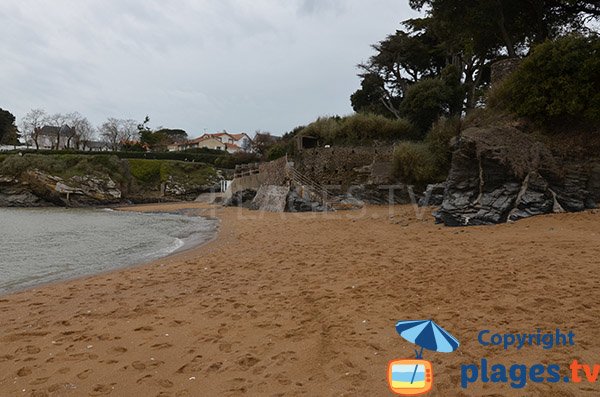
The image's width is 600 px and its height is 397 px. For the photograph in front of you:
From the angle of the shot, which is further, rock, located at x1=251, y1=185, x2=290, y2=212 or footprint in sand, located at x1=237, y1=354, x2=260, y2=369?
rock, located at x1=251, y1=185, x2=290, y2=212

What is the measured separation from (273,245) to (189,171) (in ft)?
153

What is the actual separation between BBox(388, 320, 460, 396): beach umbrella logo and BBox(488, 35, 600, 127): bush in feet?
36.8

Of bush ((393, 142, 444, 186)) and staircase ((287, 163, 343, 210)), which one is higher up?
bush ((393, 142, 444, 186))

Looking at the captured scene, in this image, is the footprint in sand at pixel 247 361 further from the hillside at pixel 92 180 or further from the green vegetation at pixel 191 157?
the green vegetation at pixel 191 157

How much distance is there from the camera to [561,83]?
10625 mm

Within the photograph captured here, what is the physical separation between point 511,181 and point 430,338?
1000 cm

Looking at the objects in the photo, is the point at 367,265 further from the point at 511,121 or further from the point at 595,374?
the point at 511,121

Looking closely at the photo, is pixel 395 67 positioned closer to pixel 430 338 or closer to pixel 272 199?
pixel 272 199

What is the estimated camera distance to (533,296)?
435 cm

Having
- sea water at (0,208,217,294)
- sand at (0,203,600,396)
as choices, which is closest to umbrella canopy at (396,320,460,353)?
sand at (0,203,600,396)

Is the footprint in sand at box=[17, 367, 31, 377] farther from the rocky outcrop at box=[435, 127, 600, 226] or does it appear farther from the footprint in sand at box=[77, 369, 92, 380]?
the rocky outcrop at box=[435, 127, 600, 226]

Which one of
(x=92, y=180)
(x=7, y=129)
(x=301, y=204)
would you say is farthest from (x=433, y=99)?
(x=7, y=129)

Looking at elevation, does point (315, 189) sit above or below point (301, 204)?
above

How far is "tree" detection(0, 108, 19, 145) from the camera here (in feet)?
210
